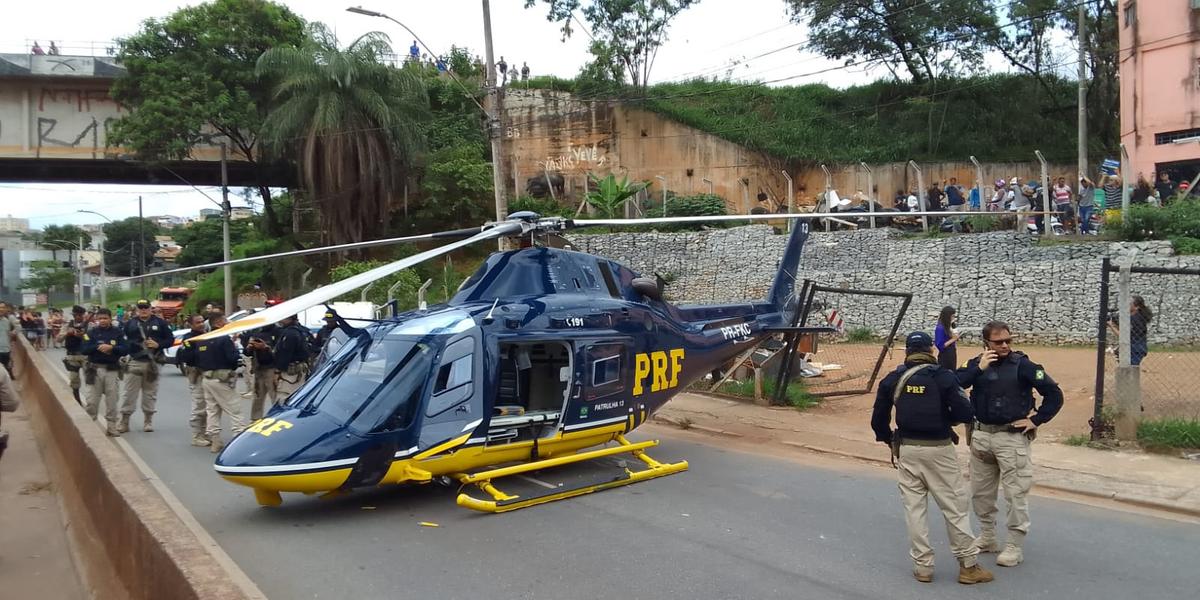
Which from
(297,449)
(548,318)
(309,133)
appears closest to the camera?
(297,449)

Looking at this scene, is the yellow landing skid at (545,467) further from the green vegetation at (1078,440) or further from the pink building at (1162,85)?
the pink building at (1162,85)

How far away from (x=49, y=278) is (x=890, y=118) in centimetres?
6826

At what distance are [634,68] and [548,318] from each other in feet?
106

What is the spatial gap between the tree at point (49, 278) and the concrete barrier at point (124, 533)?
71.8 m

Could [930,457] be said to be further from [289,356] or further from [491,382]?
[289,356]

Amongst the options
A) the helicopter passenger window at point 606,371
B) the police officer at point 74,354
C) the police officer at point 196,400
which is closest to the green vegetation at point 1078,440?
the helicopter passenger window at point 606,371

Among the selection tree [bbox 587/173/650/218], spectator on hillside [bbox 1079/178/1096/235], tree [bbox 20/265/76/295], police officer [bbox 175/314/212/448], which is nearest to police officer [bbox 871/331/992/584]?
police officer [bbox 175/314/212/448]

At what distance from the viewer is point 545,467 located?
8.78 metres

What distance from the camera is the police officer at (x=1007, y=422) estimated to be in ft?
19.9

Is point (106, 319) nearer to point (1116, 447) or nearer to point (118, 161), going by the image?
point (1116, 447)

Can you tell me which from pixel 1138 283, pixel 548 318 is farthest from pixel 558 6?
pixel 548 318

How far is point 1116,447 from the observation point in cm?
→ 974

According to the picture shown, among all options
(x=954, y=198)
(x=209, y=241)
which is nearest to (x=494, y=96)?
(x=954, y=198)

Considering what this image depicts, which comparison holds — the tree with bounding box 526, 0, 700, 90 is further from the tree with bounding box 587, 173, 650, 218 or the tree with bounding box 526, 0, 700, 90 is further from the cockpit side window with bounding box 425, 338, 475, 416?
the cockpit side window with bounding box 425, 338, 475, 416
